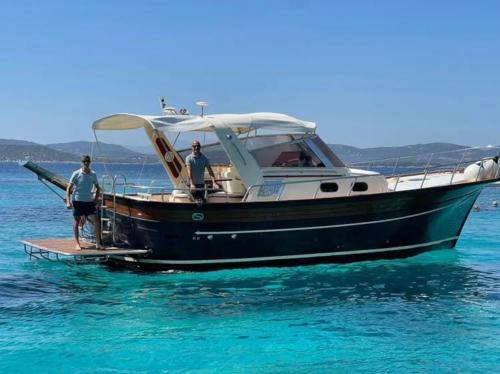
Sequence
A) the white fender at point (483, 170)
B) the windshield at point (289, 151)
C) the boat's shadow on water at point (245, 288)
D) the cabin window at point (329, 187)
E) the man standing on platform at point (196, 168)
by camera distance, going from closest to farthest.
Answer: the boat's shadow on water at point (245, 288) → the man standing on platform at point (196, 168) → the cabin window at point (329, 187) → the windshield at point (289, 151) → the white fender at point (483, 170)

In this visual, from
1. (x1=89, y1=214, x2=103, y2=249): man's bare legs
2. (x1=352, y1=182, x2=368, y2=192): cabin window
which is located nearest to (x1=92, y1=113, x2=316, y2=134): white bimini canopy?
(x1=352, y1=182, x2=368, y2=192): cabin window

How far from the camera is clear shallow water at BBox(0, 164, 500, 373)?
27.0 feet

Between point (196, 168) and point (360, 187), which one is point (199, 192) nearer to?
point (196, 168)

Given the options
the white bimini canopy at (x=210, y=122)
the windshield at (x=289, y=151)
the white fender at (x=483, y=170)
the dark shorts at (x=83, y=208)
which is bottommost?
the dark shorts at (x=83, y=208)

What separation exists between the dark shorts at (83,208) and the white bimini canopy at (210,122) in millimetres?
1853

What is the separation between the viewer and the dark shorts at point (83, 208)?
1267cm

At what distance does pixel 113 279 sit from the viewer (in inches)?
504

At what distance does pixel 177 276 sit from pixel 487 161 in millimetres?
7318

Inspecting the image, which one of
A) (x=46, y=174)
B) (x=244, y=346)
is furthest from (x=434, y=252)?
(x=46, y=174)

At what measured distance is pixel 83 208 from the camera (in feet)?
41.7

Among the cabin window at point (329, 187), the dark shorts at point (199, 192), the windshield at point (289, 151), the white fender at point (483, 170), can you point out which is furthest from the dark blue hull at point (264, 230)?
the white fender at point (483, 170)

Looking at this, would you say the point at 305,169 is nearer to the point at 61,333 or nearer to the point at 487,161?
the point at 487,161

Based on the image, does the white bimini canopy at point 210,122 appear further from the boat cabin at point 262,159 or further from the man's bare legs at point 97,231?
the man's bare legs at point 97,231

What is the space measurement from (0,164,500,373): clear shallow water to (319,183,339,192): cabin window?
62.9 inches
